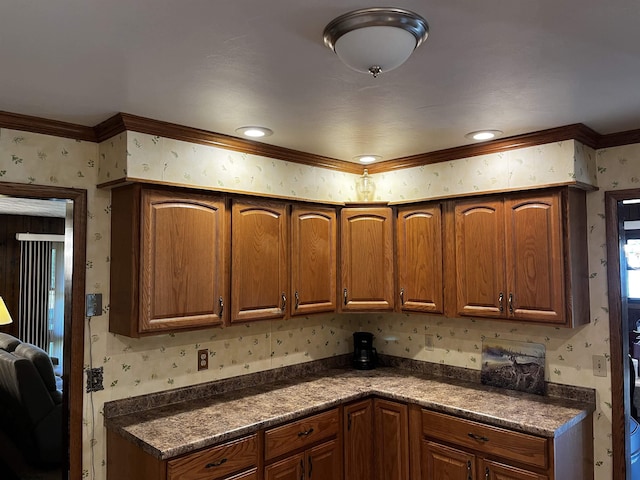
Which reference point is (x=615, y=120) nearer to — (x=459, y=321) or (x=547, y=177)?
(x=547, y=177)

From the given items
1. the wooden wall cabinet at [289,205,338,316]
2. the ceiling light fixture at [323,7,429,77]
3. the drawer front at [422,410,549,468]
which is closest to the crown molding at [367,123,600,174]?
the wooden wall cabinet at [289,205,338,316]

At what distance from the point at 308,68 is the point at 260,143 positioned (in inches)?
47.3

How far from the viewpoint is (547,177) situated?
2734 millimetres

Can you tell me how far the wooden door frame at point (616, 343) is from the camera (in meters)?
2.71

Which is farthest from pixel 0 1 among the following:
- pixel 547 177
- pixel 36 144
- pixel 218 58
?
pixel 547 177

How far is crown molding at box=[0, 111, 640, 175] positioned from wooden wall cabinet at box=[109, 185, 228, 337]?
316 millimetres

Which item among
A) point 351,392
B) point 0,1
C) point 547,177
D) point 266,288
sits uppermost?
point 0,1

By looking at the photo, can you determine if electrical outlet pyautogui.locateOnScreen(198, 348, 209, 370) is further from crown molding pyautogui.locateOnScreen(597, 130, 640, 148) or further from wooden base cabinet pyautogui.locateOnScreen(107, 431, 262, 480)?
crown molding pyautogui.locateOnScreen(597, 130, 640, 148)

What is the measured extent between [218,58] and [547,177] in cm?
196

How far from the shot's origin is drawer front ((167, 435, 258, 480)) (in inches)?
86.8

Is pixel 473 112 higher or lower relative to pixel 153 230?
higher

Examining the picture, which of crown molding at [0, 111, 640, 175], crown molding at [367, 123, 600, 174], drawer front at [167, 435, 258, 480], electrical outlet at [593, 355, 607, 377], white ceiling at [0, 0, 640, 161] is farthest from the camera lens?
electrical outlet at [593, 355, 607, 377]

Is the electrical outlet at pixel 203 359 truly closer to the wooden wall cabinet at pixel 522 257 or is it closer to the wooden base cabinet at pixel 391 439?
the wooden base cabinet at pixel 391 439

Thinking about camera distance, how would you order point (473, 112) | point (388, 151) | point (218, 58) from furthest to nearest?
point (388, 151)
point (473, 112)
point (218, 58)
